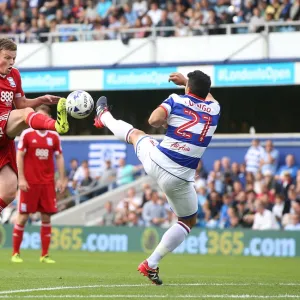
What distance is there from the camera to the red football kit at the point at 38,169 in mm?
15828

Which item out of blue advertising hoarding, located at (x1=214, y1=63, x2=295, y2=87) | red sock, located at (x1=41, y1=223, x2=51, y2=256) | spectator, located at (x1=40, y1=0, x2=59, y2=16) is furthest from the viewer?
spectator, located at (x1=40, y1=0, x2=59, y2=16)

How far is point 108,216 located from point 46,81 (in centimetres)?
583

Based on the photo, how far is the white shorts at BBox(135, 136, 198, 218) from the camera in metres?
10.4

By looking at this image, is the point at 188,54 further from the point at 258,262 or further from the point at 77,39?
the point at 258,262

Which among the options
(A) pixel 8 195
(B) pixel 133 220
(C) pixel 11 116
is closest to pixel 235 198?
(B) pixel 133 220

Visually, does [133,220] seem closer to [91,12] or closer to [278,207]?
[278,207]

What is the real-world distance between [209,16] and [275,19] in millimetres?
1842

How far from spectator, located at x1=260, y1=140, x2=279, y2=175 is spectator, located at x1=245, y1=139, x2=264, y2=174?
13 centimetres

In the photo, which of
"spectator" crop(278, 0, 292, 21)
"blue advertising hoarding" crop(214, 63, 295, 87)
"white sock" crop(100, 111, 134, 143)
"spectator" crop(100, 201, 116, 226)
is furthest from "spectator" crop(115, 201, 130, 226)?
"white sock" crop(100, 111, 134, 143)

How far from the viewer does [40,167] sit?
52.6 feet

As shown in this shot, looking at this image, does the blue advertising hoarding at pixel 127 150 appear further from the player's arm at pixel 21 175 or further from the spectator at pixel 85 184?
the player's arm at pixel 21 175

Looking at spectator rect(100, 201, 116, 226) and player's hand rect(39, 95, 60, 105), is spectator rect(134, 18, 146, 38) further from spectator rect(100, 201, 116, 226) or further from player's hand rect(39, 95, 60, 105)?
player's hand rect(39, 95, 60, 105)

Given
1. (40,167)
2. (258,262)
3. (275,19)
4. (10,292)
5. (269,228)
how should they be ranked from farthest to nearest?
(275,19), (269,228), (258,262), (40,167), (10,292)

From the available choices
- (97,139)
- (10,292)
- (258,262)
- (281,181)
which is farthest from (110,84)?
(10,292)
